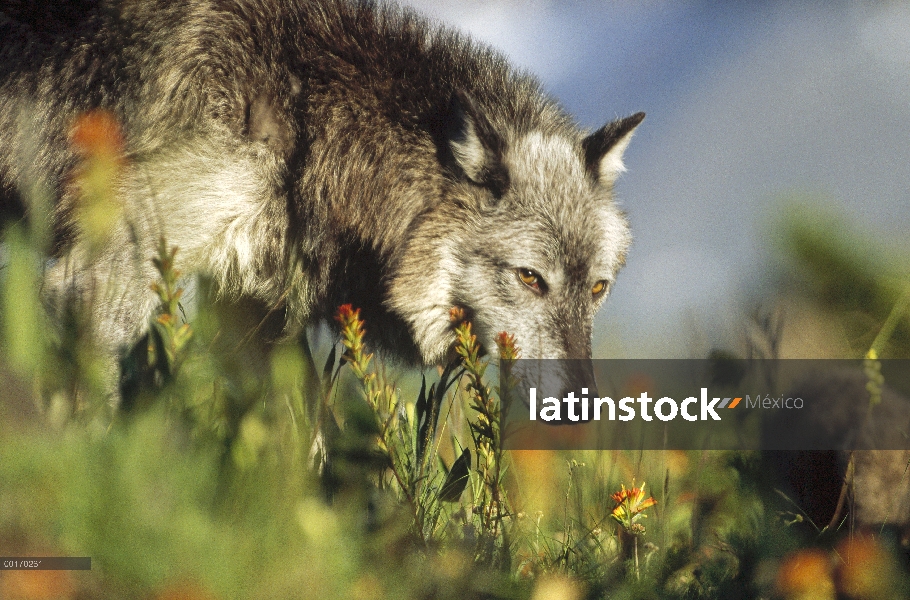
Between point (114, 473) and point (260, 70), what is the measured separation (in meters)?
2.10

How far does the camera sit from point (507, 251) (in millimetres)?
3178

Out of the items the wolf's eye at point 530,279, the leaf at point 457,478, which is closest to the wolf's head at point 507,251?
the wolf's eye at point 530,279

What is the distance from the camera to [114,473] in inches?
52.4

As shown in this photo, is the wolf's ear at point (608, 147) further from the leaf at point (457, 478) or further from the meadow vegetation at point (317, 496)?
the leaf at point (457, 478)

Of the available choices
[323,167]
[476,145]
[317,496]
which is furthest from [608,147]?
[317,496]

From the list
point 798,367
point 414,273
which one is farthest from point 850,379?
point 414,273

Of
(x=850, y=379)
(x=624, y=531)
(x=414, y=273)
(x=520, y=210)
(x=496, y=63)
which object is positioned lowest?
(x=624, y=531)

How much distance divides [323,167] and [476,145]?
709 millimetres

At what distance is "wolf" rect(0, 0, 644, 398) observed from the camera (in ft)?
9.09

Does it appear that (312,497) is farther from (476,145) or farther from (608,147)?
(608,147)

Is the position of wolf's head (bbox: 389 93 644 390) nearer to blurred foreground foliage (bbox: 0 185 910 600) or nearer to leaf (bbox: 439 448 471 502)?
blurred foreground foliage (bbox: 0 185 910 600)

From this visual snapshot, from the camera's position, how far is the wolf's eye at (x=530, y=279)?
3.15 m

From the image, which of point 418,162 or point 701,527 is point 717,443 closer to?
point 701,527

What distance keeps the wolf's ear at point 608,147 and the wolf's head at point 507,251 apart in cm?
2
